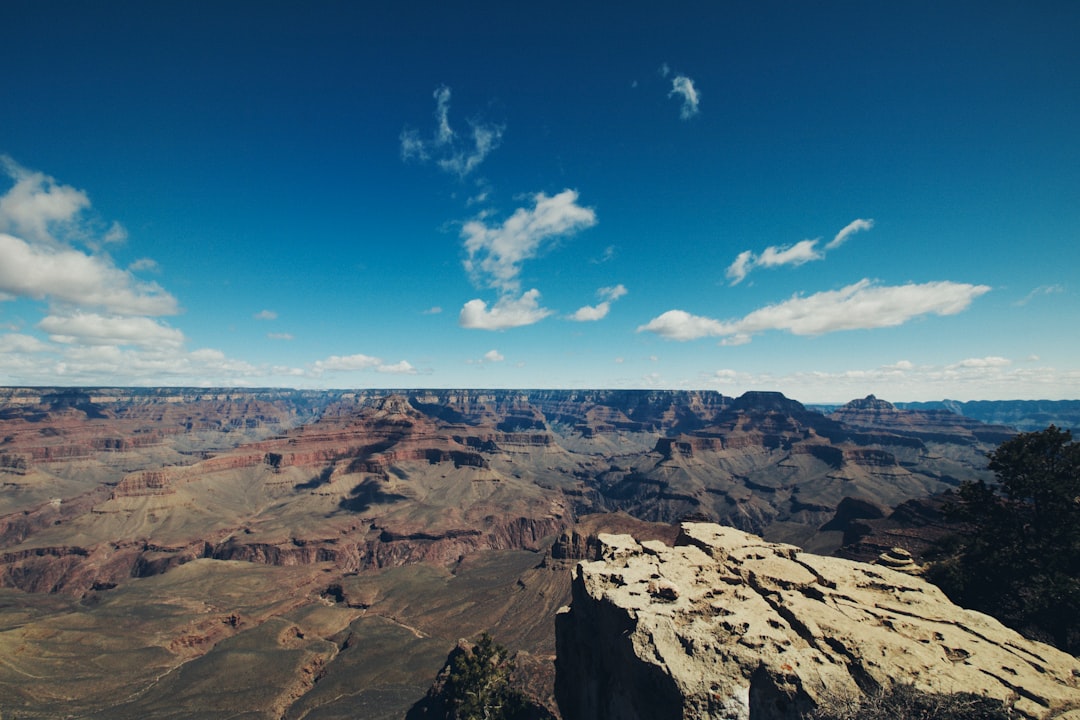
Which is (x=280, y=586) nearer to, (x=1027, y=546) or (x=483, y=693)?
(x=483, y=693)

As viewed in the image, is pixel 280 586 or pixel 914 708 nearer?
pixel 914 708

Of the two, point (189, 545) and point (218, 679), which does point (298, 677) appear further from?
point (189, 545)

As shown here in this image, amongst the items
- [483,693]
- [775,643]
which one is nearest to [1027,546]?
[775,643]

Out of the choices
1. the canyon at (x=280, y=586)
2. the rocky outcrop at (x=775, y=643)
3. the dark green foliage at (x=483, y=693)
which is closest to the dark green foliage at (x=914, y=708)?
the rocky outcrop at (x=775, y=643)

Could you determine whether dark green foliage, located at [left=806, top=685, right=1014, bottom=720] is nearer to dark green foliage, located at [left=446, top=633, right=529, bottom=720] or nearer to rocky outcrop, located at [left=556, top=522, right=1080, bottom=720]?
rocky outcrop, located at [left=556, top=522, right=1080, bottom=720]

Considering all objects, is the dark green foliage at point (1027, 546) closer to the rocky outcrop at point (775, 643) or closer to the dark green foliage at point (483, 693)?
the rocky outcrop at point (775, 643)

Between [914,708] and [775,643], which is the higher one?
[914,708]
